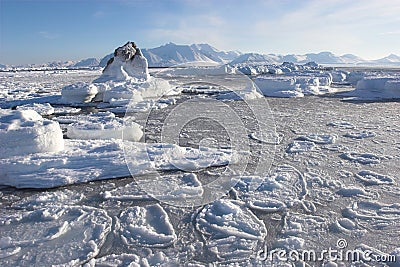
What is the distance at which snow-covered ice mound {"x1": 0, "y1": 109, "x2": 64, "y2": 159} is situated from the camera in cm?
402

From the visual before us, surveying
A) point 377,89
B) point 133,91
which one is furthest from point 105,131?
point 377,89

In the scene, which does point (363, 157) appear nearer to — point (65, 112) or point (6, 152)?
point (6, 152)

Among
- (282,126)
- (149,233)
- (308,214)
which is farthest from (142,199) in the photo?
(282,126)

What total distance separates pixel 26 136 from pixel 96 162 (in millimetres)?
955

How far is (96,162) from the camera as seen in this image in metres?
4.17

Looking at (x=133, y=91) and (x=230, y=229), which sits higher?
(x=133, y=91)

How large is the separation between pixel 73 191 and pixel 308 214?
248 cm

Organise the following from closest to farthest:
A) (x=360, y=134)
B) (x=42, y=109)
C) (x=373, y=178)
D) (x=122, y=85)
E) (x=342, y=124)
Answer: (x=373, y=178), (x=360, y=134), (x=342, y=124), (x=42, y=109), (x=122, y=85)

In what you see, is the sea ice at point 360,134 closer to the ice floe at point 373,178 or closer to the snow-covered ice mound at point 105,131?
the ice floe at point 373,178

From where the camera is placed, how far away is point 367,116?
29.5 feet

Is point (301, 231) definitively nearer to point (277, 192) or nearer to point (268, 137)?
point (277, 192)

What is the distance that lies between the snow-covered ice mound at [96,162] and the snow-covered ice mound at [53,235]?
0.77 metres

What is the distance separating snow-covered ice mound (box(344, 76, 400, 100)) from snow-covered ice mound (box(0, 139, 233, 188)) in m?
12.2

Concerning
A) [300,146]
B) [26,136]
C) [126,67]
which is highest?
[126,67]
